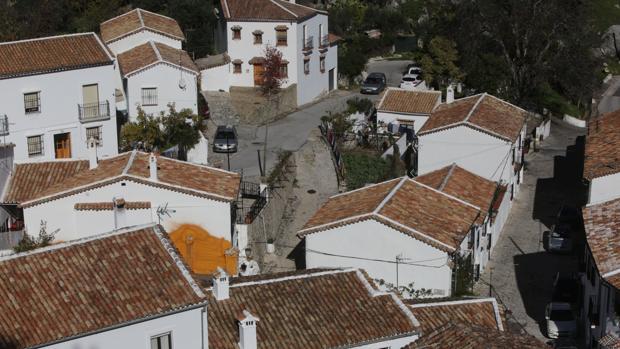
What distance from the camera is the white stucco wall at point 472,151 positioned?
48.0 metres

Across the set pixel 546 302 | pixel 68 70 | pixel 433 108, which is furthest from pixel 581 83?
pixel 68 70

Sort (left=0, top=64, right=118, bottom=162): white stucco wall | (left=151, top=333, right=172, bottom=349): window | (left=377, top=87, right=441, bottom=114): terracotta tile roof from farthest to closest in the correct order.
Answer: (left=377, top=87, right=441, bottom=114): terracotta tile roof < (left=0, top=64, right=118, bottom=162): white stucco wall < (left=151, top=333, right=172, bottom=349): window

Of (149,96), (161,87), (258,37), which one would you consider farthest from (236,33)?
(149,96)

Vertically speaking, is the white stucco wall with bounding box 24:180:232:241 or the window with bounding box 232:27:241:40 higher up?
the window with bounding box 232:27:241:40

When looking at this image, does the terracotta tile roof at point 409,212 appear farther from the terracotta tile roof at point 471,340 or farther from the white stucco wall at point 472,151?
the terracotta tile roof at point 471,340

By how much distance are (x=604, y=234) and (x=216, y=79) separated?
32.5m

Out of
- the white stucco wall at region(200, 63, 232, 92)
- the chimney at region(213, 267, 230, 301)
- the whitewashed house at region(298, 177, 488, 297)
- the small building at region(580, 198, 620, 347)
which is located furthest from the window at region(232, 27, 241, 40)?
the chimney at region(213, 267, 230, 301)

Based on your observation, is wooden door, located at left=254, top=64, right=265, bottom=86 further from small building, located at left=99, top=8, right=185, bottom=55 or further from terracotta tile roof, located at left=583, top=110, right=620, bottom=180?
terracotta tile roof, located at left=583, top=110, right=620, bottom=180

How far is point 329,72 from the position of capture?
6850 centimetres

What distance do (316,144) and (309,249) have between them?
671 inches

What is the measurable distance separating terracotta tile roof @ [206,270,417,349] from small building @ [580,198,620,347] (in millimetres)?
7198

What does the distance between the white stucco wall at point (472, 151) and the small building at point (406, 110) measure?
7.09m

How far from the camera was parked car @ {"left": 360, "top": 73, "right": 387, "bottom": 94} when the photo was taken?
6762 centimetres

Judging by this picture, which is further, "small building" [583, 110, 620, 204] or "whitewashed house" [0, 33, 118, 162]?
"whitewashed house" [0, 33, 118, 162]
